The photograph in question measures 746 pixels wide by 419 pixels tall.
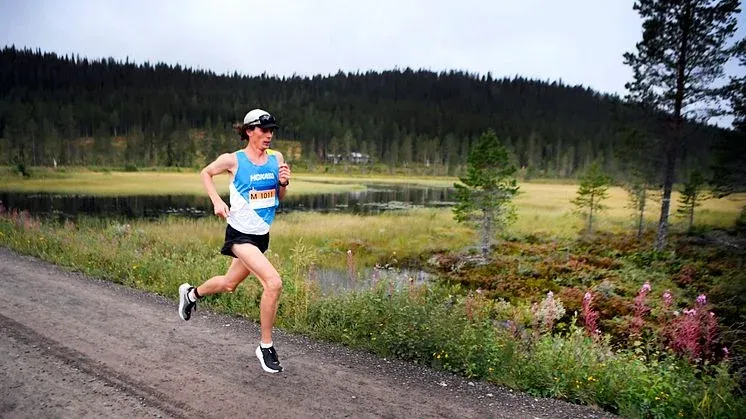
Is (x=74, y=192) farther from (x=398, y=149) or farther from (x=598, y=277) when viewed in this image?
(x=398, y=149)

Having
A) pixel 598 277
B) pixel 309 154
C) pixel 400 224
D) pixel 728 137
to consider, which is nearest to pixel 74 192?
pixel 400 224

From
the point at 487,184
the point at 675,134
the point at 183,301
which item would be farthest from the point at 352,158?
the point at 183,301

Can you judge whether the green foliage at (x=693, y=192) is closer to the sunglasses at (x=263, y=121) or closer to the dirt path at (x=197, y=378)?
the dirt path at (x=197, y=378)

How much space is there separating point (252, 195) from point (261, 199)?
0.11 m

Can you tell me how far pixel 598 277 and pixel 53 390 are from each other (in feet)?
61.1

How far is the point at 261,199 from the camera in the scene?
4789 mm

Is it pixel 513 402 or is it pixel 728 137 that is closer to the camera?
pixel 513 402

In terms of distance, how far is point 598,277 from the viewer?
1845 cm

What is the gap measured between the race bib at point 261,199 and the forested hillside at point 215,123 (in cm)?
9279

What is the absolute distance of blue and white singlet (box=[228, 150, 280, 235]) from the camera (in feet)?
15.4

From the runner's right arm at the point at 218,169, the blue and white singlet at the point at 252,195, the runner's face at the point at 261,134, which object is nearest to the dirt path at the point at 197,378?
the blue and white singlet at the point at 252,195

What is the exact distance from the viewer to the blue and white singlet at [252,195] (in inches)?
184

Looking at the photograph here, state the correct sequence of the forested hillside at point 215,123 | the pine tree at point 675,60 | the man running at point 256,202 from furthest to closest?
the forested hillside at point 215,123, the pine tree at point 675,60, the man running at point 256,202

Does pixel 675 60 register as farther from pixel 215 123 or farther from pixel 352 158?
pixel 215 123
